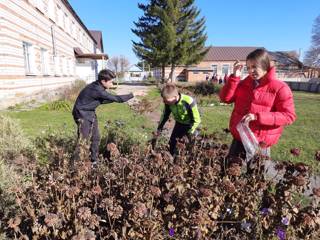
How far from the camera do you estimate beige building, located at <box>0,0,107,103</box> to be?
11586 millimetres

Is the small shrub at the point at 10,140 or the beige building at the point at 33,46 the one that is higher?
the beige building at the point at 33,46

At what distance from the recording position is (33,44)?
15.1 meters

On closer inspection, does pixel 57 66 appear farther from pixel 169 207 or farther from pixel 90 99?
pixel 169 207

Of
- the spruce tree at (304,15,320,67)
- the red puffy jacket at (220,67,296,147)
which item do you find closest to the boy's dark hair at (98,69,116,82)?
the red puffy jacket at (220,67,296,147)

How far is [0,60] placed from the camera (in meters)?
11.1

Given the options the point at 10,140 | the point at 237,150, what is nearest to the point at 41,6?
the point at 10,140

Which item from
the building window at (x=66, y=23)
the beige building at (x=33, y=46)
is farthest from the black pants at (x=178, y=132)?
the building window at (x=66, y=23)

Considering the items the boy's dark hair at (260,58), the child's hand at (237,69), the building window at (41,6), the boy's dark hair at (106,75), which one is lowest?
the boy's dark hair at (106,75)

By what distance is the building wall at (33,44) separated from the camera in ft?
37.9

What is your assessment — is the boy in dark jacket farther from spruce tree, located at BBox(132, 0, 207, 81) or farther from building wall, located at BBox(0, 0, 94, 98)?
spruce tree, located at BBox(132, 0, 207, 81)

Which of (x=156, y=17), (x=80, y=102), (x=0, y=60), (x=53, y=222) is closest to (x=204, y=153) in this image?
(x=53, y=222)

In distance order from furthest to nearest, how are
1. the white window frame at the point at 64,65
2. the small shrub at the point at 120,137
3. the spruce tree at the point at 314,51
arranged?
the spruce tree at the point at 314,51 → the white window frame at the point at 64,65 → the small shrub at the point at 120,137

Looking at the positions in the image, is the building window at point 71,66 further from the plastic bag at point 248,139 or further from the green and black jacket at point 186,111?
the plastic bag at point 248,139

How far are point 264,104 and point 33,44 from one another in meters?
15.1
